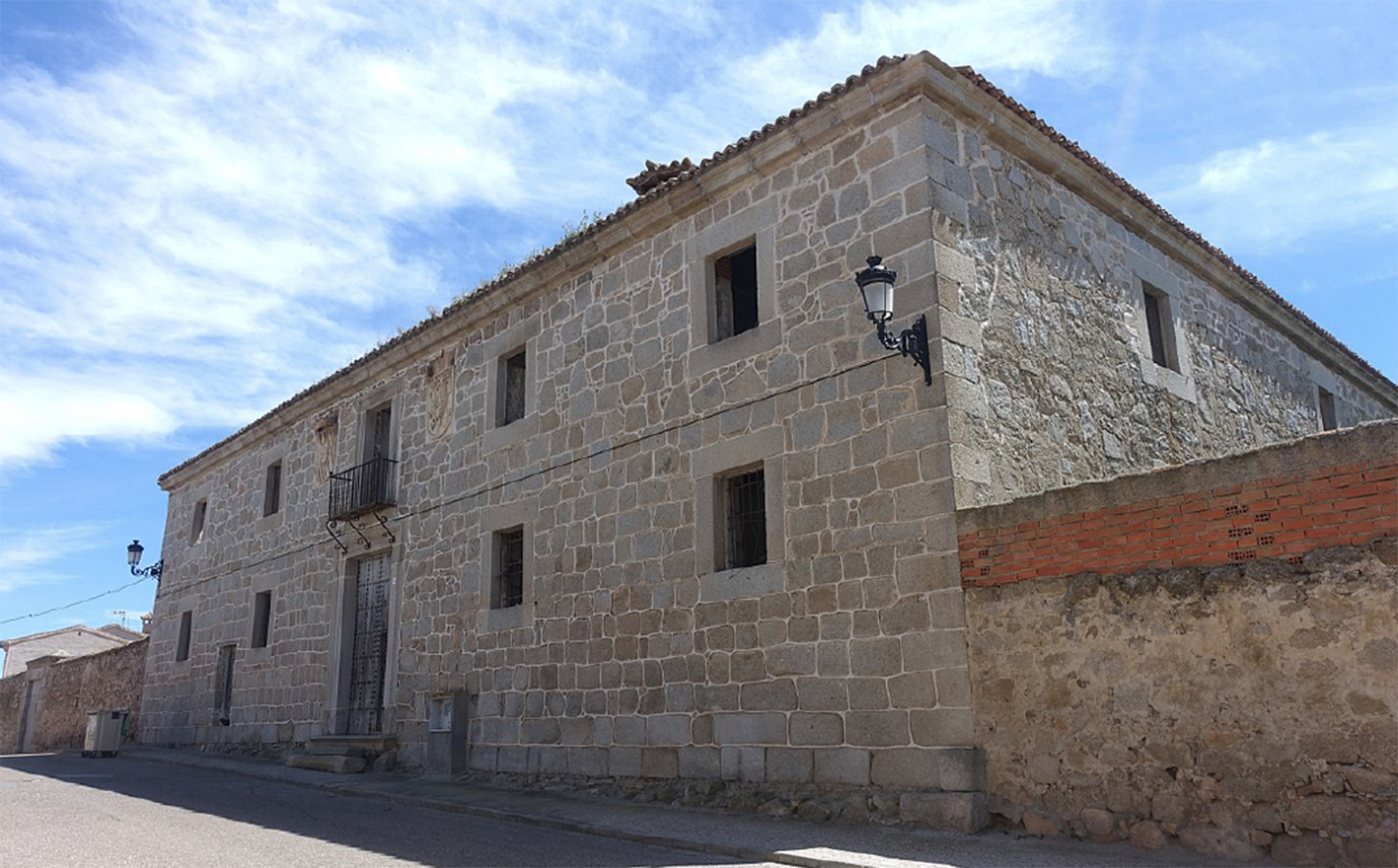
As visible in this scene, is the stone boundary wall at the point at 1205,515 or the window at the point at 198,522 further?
the window at the point at 198,522

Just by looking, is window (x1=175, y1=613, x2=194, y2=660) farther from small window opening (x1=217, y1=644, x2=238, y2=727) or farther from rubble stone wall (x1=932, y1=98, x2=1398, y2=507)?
rubble stone wall (x1=932, y1=98, x2=1398, y2=507)

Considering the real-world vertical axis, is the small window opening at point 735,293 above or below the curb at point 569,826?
above

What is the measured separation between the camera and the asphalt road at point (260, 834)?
6277 mm

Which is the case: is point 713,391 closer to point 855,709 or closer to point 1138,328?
point 855,709

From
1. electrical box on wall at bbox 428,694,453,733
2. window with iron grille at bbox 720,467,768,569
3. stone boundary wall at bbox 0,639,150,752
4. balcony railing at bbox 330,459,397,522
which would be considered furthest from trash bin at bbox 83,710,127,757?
window with iron grille at bbox 720,467,768,569

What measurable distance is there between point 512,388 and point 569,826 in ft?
18.9

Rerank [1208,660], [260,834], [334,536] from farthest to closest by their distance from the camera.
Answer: [334,536] → [260,834] → [1208,660]

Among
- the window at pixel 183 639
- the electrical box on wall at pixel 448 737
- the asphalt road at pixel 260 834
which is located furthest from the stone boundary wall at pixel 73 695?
the electrical box on wall at pixel 448 737

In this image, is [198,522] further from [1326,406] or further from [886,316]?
[1326,406]

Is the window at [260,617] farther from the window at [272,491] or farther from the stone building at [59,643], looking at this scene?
the stone building at [59,643]

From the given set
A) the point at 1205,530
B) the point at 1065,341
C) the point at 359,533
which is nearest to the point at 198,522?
the point at 359,533

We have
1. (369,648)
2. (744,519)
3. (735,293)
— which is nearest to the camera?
(744,519)

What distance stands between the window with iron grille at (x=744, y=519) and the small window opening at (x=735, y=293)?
4.61ft

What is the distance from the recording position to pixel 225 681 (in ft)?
55.5
